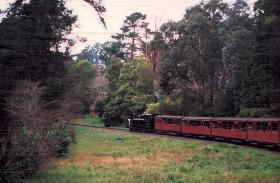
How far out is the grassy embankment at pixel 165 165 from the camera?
20922mm

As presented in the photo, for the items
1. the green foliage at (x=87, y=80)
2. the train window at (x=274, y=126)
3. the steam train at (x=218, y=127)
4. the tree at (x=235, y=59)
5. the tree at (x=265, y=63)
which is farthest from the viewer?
the green foliage at (x=87, y=80)

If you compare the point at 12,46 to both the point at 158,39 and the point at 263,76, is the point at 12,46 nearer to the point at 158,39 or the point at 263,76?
the point at 263,76

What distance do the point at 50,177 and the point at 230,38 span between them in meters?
37.3

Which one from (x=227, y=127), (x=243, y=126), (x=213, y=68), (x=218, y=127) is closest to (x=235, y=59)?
(x=213, y=68)

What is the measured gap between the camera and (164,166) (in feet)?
83.8

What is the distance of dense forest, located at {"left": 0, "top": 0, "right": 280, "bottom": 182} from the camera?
68.6ft

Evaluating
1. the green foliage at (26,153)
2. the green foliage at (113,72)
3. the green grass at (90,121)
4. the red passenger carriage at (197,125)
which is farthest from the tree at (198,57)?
the green foliage at (26,153)

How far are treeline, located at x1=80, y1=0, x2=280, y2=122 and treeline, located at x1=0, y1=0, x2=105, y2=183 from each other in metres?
18.1

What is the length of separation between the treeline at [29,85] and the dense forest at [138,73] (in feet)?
0.16

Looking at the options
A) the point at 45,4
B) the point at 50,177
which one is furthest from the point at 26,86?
the point at 50,177

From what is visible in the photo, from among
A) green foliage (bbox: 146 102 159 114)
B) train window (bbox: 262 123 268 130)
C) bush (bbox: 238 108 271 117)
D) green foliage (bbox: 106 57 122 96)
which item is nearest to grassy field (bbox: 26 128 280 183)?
train window (bbox: 262 123 268 130)

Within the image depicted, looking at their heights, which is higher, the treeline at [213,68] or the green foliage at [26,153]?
the treeline at [213,68]

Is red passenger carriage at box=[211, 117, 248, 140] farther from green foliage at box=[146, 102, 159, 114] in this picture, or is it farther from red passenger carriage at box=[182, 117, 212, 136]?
green foliage at box=[146, 102, 159, 114]

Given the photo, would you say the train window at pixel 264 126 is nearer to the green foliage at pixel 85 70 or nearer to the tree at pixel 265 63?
the tree at pixel 265 63
